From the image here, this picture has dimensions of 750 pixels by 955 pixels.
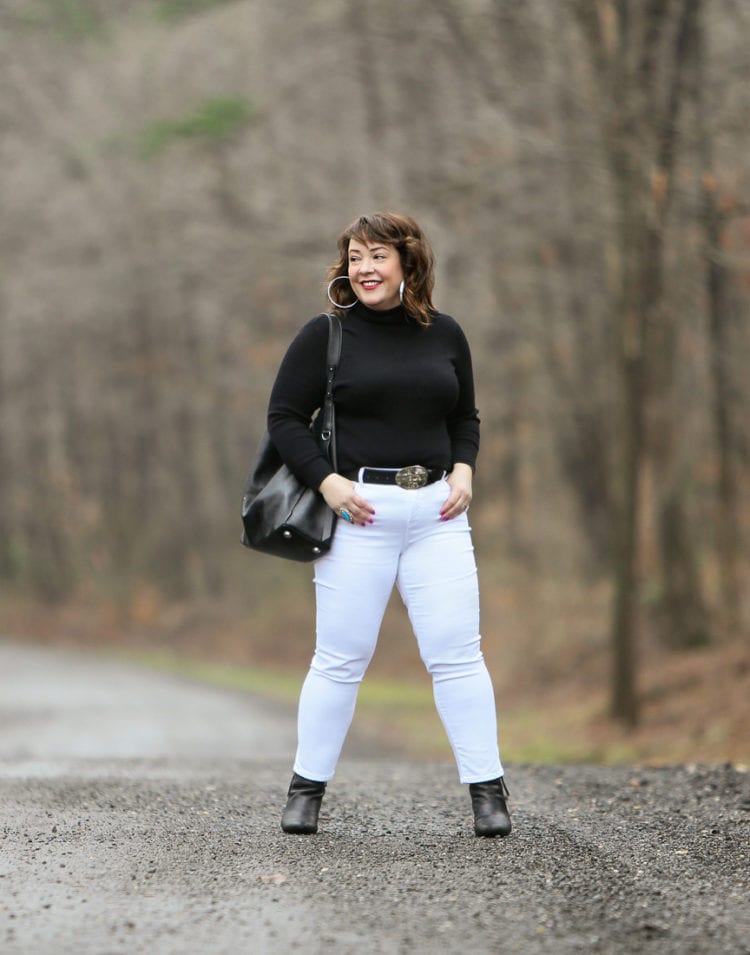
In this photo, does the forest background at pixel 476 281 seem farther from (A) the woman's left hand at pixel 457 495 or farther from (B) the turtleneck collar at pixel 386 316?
(B) the turtleneck collar at pixel 386 316

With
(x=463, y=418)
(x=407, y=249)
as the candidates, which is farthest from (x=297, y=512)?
(x=407, y=249)

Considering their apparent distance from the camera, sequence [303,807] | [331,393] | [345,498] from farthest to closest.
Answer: [303,807]
[331,393]
[345,498]

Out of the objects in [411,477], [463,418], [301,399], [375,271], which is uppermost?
[375,271]

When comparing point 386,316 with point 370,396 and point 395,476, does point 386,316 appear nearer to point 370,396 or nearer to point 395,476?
point 370,396

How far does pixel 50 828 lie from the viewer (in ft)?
20.3

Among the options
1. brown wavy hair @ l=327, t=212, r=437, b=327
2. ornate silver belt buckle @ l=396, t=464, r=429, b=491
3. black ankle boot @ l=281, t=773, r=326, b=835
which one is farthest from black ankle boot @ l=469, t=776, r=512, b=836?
brown wavy hair @ l=327, t=212, r=437, b=327

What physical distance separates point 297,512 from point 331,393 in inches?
18.3

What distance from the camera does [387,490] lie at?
5.88 meters

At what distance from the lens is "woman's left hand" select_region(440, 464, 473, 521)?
592 centimetres

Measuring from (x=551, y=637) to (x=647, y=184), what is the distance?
862 centimetres

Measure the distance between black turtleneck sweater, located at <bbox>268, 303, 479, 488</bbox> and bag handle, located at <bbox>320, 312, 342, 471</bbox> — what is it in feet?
0.06

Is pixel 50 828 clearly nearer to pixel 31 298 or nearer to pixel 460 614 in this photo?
pixel 460 614

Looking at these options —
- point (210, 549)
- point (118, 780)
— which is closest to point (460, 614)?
point (118, 780)

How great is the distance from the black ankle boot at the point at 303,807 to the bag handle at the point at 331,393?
4.07 feet
